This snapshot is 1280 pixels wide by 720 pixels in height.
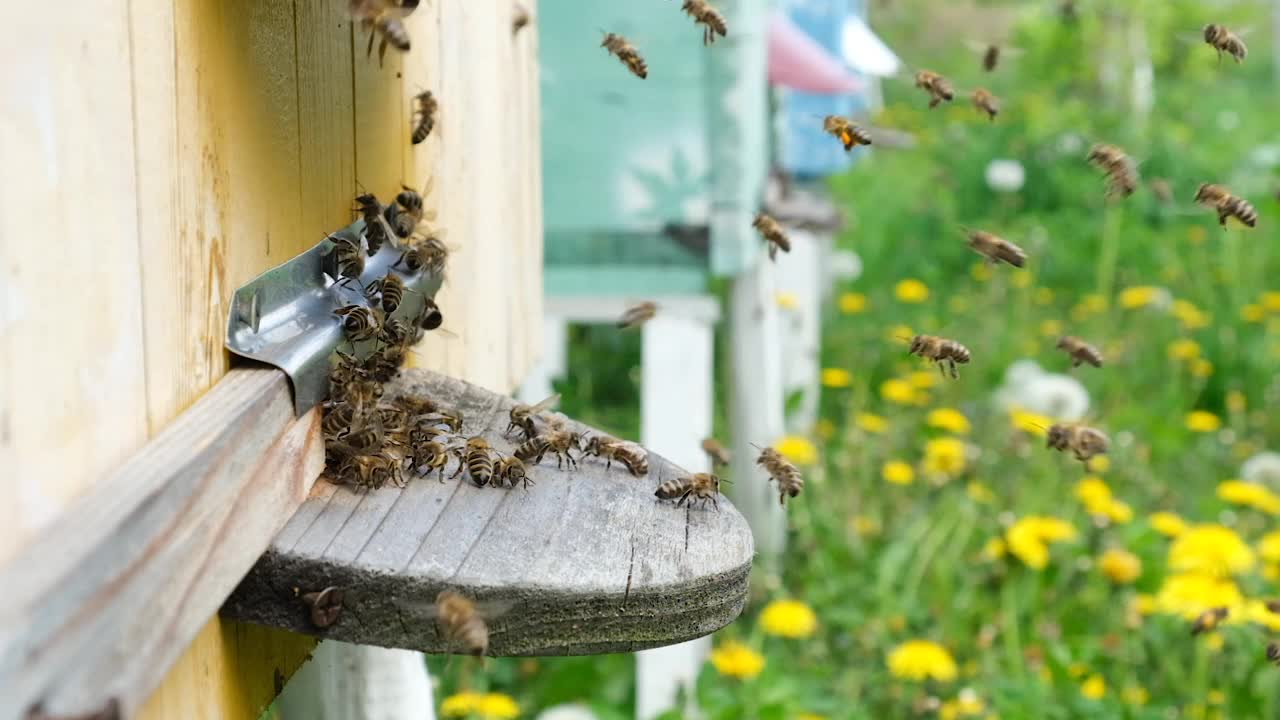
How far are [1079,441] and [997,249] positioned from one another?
553 millimetres

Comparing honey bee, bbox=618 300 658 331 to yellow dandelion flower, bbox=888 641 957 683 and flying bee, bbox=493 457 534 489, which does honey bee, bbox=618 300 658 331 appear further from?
flying bee, bbox=493 457 534 489

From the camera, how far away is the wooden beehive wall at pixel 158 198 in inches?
36.2

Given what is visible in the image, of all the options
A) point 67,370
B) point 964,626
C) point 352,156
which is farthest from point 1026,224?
point 67,370

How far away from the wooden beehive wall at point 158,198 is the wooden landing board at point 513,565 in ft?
0.38

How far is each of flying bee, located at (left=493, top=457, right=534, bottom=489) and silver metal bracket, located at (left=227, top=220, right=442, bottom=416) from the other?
0.20 metres

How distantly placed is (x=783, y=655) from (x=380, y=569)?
11.2ft

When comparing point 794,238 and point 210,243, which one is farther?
point 794,238

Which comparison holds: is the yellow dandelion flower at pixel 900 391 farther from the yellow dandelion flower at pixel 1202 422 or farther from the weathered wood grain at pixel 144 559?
the weathered wood grain at pixel 144 559

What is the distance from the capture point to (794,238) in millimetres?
6680

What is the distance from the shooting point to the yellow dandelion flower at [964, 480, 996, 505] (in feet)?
16.0

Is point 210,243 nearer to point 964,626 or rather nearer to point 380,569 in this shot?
point 380,569

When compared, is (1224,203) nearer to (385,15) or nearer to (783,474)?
(783,474)

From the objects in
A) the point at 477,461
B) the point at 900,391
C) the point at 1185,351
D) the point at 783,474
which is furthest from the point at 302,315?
the point at 1185,351

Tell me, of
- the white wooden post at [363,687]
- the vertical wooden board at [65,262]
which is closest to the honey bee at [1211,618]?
the white wooden post at [363,687]
